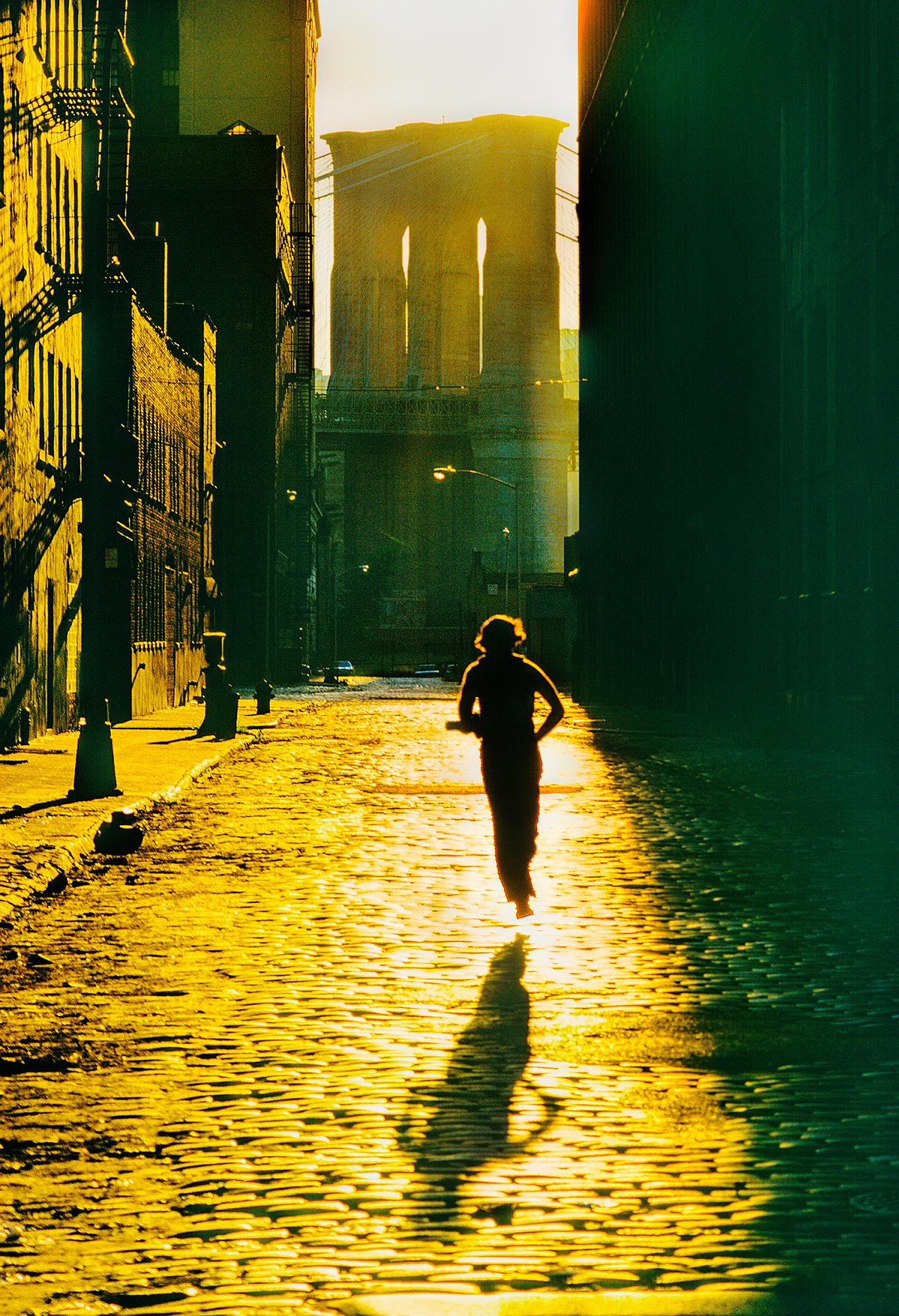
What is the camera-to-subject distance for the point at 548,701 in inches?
410

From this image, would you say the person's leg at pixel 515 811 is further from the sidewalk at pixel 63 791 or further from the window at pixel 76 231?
the window at pixel 76 231

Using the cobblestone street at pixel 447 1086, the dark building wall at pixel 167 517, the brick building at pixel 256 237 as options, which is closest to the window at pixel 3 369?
the dark building wall at pixel 167 517

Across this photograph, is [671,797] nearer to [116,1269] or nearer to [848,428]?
[848,428]

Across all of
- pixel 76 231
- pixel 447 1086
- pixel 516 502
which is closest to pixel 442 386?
pixel 516 502

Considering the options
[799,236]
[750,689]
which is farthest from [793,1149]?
[750,689]

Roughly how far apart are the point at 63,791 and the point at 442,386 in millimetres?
134527

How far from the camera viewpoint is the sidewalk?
41.0ft

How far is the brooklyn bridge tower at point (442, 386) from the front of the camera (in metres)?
144

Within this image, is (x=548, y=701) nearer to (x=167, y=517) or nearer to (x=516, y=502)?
(x=167, y=517)

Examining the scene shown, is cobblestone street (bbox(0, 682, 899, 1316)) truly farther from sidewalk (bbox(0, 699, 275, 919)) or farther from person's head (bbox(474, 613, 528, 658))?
person's head (bbox(474, 613, 528, 658))

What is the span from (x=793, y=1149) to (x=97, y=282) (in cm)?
1470

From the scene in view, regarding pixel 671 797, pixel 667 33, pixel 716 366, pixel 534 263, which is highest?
pixel 534 263

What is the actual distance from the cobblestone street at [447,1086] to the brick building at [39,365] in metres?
16.8

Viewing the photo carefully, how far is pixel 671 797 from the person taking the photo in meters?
20.1
